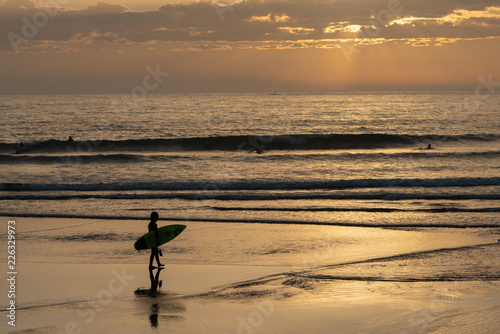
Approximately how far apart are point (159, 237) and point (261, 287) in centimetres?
416

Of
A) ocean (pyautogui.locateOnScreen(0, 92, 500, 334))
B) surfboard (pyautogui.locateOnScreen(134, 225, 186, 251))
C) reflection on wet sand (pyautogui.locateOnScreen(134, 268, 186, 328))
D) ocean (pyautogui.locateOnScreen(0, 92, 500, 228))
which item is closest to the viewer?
reflection on wet sand (pyautogui.locateOnScreen(134, 268, 186, 328))

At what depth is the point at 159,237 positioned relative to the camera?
547 inches

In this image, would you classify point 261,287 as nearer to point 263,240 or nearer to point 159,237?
point 159,237

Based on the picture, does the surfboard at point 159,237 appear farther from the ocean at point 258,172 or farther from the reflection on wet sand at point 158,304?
the ocean at point 258,172

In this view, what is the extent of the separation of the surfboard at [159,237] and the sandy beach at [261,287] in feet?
1.14

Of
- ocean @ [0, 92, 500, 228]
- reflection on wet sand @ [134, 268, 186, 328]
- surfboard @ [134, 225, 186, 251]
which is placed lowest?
reflection on wet sand @ [134, 268, 186, 328]

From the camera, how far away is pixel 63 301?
388 inches

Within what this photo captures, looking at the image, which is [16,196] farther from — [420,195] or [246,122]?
[246,122]

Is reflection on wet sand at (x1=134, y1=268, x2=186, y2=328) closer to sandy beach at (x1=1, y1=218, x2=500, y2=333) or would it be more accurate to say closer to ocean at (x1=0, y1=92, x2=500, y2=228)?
sandy beach at (x1=1, y1=218, x2=500, y2=333)

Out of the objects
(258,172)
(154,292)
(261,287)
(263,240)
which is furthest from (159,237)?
(258,172)

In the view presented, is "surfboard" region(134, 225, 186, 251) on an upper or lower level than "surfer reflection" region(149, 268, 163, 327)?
upper

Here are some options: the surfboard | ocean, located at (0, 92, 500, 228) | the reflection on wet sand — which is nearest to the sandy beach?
the reflection on wet sand

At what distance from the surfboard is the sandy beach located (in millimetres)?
347

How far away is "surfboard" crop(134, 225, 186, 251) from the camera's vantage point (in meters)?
13.0
